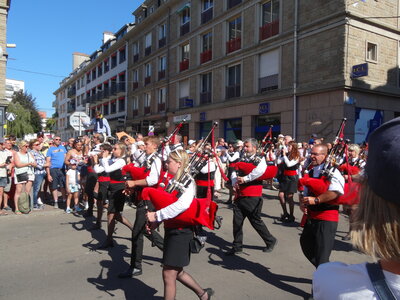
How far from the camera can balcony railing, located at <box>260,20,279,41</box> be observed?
1816cm

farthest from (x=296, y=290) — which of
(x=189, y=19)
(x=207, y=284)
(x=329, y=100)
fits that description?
(x=189, y=19)

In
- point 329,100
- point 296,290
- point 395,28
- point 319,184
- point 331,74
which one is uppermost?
point 395,28

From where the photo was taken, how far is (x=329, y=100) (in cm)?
1537

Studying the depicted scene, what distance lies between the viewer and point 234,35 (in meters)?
21.2

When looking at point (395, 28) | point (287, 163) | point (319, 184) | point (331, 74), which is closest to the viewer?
point (319, 184)

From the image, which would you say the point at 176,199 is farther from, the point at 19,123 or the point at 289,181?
the point at 19,123

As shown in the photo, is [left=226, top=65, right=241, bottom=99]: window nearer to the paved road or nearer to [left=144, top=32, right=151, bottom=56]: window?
[left=144, top=32, right=151, bottom=56]: window

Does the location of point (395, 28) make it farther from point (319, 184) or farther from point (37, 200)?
point (37, 200)

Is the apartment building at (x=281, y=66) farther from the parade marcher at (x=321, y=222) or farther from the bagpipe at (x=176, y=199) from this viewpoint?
the bagpipe at (x=176, y=199)

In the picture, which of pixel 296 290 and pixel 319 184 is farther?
pixel 296 290

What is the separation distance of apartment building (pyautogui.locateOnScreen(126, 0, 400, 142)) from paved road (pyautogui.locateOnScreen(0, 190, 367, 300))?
1028 cm

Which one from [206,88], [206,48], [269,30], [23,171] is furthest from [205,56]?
[23,171]

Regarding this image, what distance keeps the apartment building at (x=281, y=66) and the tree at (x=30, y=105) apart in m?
28.3

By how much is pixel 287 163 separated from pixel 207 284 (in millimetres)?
4271
